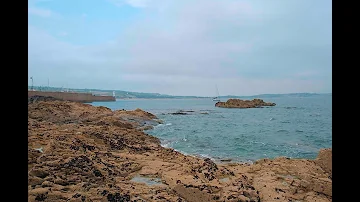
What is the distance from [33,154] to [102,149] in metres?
3.49

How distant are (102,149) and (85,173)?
4.28m

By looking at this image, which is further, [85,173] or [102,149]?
[102,149]

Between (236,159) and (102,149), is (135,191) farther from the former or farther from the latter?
(236,159)

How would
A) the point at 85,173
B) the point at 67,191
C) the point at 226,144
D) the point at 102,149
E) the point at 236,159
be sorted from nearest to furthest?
1. the point at 67,191
2. the point at 85,173
3. the point at 102,149
4. the point at 236,159
5. the point at 226,144

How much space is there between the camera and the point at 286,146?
19.3m
